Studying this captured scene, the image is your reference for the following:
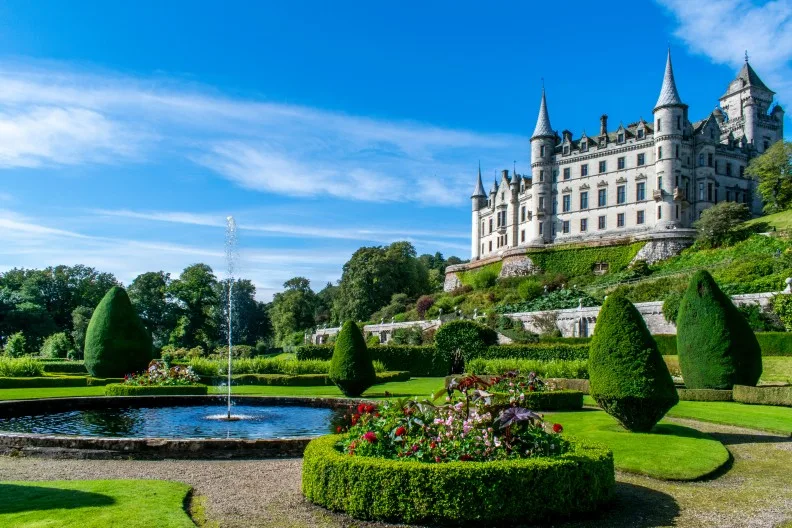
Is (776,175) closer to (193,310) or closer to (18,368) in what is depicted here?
(193,310)

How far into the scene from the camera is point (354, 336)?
20.5m

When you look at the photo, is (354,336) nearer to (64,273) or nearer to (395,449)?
(395,449)

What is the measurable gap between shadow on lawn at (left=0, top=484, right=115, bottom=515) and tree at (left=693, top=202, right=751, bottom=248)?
5431cm

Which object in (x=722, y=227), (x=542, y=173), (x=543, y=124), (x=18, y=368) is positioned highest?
(x=543, y=124)

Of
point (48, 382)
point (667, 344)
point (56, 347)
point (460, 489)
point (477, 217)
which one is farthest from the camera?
point (477, 217)

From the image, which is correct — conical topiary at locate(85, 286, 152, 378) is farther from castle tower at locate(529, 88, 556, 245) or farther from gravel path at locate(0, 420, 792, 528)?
castle tower at locate(529, 88, 556, 245)

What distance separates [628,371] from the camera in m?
12.1

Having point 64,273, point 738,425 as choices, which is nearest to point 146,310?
point 64,273

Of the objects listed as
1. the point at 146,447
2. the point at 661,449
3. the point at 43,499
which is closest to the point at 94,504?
the point at 43,499

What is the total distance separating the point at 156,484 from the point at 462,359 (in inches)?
1047

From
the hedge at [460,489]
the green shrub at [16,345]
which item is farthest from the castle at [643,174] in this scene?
the hedge at [460,489]

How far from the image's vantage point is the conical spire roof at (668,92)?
2363 inches

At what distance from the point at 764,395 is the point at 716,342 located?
203cm

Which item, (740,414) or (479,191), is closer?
(740,414)
